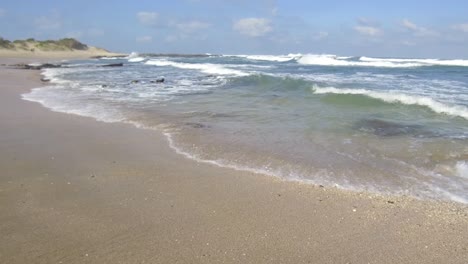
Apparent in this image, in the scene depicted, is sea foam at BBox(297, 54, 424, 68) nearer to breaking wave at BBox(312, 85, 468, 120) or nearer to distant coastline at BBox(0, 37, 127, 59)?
breaking wave at BBox(312, 85, 468, 120)

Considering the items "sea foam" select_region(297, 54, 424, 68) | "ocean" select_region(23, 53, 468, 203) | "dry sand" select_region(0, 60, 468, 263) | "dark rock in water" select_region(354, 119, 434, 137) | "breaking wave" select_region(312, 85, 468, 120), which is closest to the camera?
"dry sand" select_region(0, 60, 468, 263)

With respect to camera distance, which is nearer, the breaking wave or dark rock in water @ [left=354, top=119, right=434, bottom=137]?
dark rock in water @ [left=354, top=119, right=434, bottom=137]

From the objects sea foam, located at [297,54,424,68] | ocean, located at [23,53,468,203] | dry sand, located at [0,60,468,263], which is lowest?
dry sand, located at [0,60,468,263]

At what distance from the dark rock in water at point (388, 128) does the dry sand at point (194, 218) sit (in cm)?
428

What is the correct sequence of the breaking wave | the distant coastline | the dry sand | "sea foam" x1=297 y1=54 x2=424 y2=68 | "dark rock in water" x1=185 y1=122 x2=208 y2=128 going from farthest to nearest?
the distant coastline < "sea foam" x1=297 y1=54 x2=424 y2=68 < the breaking wave < "dark rock in water" x1=185 y1=122 x2=208 y2=128 < the dry sand

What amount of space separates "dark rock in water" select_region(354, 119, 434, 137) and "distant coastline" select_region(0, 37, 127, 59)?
197ft

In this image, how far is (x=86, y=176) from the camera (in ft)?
17.4

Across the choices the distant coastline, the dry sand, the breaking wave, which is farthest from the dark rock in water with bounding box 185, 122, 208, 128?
the distant coastline

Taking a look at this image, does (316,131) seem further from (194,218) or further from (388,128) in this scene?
(194,218)

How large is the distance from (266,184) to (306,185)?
499mm

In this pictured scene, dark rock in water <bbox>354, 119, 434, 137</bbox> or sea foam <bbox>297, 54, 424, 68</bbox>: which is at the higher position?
sea foam <bbox>297, 54, 424, 68</bbox>

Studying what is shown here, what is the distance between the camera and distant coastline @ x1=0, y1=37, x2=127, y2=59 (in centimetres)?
6400

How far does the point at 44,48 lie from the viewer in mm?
75312

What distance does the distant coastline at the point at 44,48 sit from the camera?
6400cm
